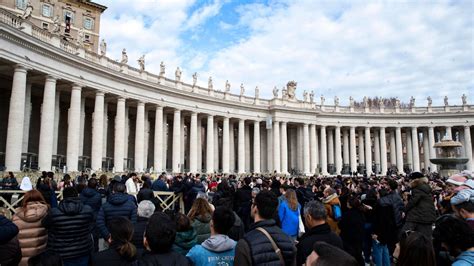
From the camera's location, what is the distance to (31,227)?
6.62 metres

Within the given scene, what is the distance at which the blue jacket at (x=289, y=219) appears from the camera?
911cm

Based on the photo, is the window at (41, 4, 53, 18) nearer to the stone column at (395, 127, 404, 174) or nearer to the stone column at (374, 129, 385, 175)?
the stone column at (374, 129, 385, 175)

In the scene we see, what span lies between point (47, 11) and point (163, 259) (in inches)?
2347

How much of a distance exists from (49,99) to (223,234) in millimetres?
30884

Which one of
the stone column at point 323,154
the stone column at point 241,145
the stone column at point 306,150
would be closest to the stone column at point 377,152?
the stone column at point 323,154

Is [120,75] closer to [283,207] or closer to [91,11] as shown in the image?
[91,11]

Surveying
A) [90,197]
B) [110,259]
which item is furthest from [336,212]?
[90,197]

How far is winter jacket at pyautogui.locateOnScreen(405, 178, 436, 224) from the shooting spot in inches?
378

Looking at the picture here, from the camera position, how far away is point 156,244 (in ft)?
15.2

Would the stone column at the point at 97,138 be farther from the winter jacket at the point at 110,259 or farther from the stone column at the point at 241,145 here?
the winter jacket at the point at 110,259

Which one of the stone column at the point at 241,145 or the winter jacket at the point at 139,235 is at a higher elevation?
the stone column at the point at 241,145

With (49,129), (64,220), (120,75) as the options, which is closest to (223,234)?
(64,220)

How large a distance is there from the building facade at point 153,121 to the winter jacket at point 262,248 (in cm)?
2840

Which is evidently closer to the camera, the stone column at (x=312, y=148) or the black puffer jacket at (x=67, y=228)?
the black puffer jacket at (x=67, y=228)
